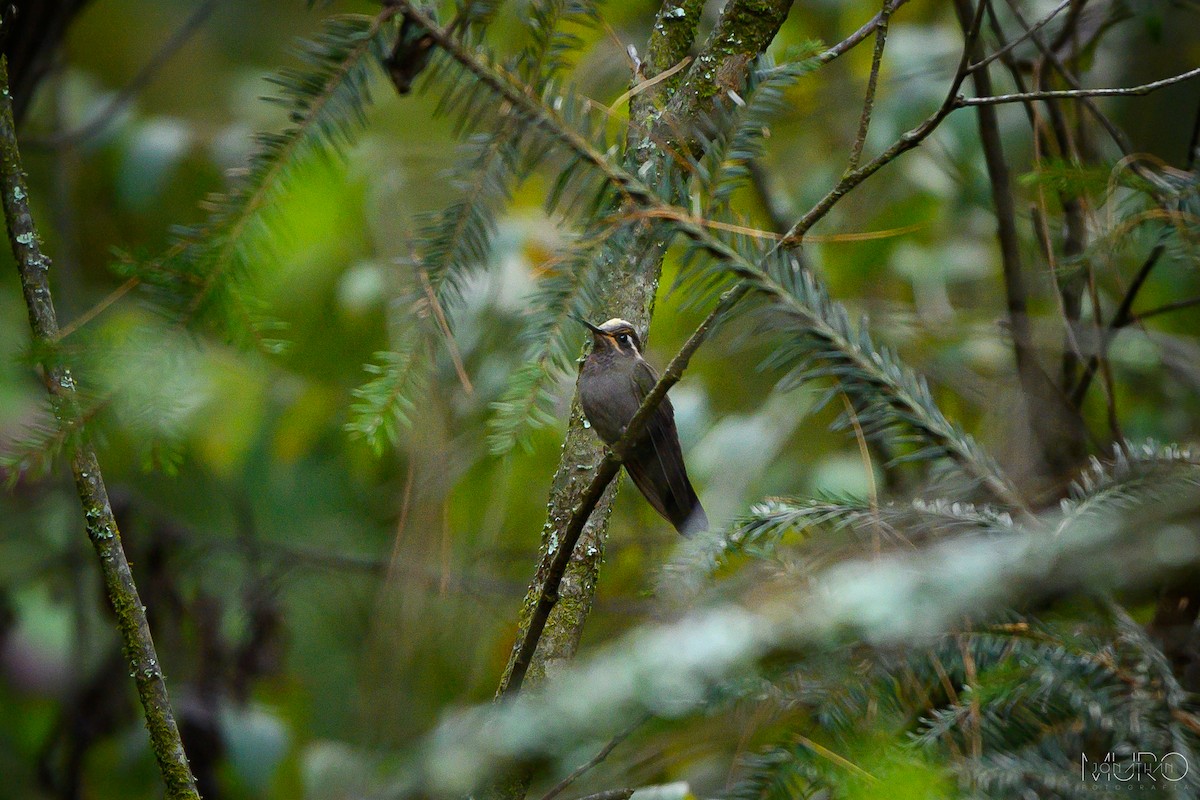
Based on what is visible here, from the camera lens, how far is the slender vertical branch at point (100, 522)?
1804 mm

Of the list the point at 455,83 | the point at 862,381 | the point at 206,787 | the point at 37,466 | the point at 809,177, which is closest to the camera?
the point at 455,83

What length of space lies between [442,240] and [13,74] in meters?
2.06

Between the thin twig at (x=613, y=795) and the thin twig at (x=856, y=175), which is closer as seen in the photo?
the thin twig at (x=856, y=175)

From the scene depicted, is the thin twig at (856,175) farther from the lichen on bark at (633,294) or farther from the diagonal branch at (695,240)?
the lichen on bark at (633,294)

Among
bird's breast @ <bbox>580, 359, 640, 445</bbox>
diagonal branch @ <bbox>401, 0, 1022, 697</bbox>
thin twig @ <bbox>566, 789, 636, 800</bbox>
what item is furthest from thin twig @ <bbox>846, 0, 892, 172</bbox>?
bird's breast @ <bbox>580, 359, 640, 445</bbox>

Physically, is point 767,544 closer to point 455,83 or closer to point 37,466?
point 455,83

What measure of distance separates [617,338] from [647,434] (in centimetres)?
42

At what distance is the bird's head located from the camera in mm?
2742

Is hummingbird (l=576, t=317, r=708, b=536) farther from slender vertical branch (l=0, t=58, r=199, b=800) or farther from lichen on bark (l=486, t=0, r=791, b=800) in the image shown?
slender vertical branch (l=0, t=58, r=199, b=800)

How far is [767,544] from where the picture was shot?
1597 mm

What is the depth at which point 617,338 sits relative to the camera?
3.06m

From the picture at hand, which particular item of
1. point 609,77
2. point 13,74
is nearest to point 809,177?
point 609,77

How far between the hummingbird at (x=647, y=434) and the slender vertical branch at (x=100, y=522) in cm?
156

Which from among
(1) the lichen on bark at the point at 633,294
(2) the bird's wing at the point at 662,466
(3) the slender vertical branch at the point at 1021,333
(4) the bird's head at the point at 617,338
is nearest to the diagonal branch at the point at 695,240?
(1) the lichen on bark at the point at 633,294
